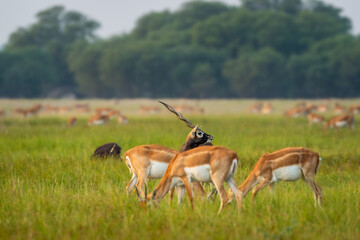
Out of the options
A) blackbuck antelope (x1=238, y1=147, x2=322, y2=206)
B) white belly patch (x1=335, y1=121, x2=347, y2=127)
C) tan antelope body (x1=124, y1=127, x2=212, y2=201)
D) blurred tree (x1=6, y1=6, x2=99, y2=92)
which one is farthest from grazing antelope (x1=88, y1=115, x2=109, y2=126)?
blurred tree (x1=6, y1=6, x2=99, y2=92)

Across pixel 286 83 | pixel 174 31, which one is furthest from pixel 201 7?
pixel 286 83

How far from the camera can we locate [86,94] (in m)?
63.0

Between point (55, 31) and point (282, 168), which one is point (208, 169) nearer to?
point (282, 168)

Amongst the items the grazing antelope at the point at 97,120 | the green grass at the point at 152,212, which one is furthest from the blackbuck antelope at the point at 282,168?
the grazing antelope at the point at 97,120

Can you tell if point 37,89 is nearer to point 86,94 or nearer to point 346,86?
point 86,94

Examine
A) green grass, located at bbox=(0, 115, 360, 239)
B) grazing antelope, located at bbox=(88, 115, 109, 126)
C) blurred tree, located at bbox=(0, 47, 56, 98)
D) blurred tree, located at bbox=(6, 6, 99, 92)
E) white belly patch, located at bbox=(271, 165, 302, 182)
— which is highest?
blurred tree, located at bbox=(6, 6, 99, 92)

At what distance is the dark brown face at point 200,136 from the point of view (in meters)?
7.86

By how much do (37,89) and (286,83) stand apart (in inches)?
1006

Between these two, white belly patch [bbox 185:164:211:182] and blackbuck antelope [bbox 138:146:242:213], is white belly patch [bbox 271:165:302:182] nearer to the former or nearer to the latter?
blackbuck antelope [bbox 138:146:242:213]

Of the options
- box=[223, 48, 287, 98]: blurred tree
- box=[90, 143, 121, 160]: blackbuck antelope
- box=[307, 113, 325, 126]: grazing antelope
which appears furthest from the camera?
box=[223, 48, 287, 98]: blurred tree

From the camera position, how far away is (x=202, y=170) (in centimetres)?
671

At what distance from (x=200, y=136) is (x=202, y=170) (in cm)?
123

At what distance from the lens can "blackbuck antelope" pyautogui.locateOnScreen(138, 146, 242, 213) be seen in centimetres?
665

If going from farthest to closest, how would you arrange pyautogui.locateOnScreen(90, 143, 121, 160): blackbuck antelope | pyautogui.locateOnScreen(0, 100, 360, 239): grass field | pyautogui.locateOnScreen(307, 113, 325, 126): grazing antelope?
pyautogui.locateOnScreen(307, 113, 325, 126): grazing antelope, pyautogui.locateOnScreen(90, 143, 121, 160): blackbuck antelope, pyautogui.locateOnScreen(0, 100, 360, 239): grass field
